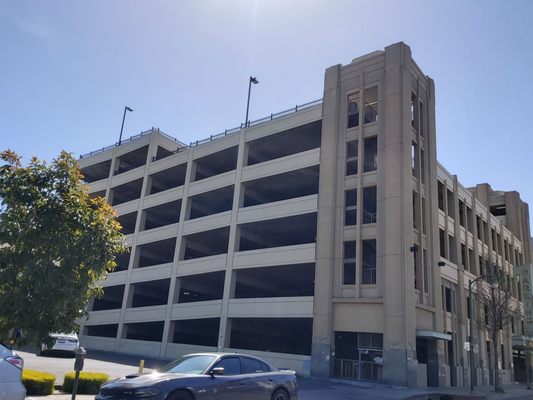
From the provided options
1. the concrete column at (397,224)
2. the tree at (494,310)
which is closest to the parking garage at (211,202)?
the concrete column at (397,224)

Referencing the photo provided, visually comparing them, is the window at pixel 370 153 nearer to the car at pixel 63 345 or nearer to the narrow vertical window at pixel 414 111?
the narrow vertical window at pixel 414 111

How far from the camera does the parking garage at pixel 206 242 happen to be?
39.4m

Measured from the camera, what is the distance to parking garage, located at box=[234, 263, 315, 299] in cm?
3709

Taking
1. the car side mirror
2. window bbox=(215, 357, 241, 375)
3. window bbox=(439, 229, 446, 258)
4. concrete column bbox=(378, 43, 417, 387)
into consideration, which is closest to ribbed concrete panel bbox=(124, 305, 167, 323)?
concrete column bbox=(378, 43, 417, 387)

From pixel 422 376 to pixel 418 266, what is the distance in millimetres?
6378

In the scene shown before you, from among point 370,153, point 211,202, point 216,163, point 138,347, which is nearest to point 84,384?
point 370,153

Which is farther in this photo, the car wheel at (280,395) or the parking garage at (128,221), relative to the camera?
the parking garage at (128,221)

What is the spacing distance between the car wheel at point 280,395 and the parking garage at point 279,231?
70.1ft

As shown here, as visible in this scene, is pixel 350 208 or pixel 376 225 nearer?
pixel 376 225

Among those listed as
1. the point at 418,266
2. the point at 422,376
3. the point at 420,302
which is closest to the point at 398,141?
the point at 418,266

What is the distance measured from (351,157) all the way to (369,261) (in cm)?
703

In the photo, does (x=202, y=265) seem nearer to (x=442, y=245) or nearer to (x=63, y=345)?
(x=63, y=345)

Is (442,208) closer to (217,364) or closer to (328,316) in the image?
(328,316)

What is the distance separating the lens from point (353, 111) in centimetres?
3300
